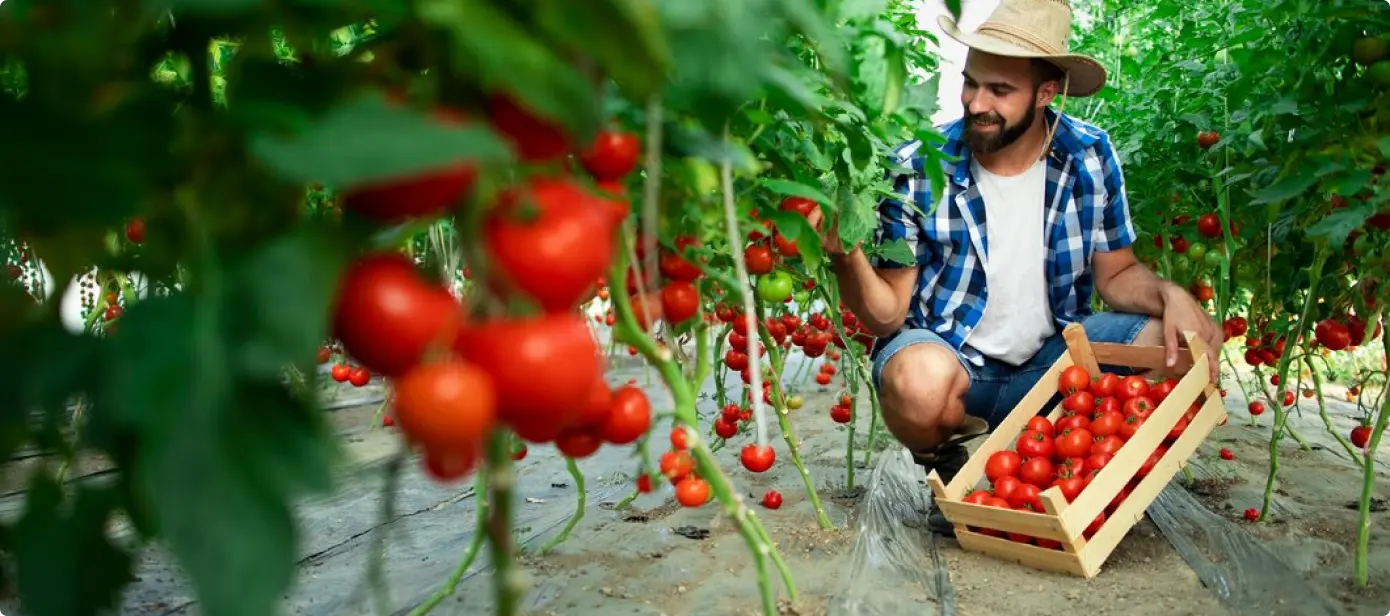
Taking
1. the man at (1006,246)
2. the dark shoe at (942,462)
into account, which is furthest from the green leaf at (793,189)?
the dark shoe at (942,462)

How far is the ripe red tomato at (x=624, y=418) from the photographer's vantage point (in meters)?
0.80

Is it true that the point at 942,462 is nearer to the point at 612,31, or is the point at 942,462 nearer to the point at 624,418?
the point at 624,418

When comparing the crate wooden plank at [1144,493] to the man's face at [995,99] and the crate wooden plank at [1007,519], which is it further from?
the man's face at [995,99]

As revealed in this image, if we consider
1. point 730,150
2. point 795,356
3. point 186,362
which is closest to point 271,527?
point 186,362

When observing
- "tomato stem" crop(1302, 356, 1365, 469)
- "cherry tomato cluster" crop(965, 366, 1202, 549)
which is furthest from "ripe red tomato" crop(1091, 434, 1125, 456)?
"tomato stem" crop(1302, 356, 1365, 469)

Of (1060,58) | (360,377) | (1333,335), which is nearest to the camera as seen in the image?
(1060,58)

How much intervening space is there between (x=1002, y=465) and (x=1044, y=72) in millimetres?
1033

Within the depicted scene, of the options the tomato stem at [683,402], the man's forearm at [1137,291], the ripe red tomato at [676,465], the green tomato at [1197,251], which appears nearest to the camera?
the tomato stem at [683,402]

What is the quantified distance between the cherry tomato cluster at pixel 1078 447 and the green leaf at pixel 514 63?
1.79 m

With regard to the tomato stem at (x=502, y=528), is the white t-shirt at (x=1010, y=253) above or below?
below

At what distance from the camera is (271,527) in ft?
1.59

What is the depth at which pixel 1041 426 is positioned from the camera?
227 cm

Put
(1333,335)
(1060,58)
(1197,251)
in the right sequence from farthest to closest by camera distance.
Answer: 1. (1197,251)
2. (1333,335)
3. (1060,58)

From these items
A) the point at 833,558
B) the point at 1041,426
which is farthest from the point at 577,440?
the point at 1041,426
